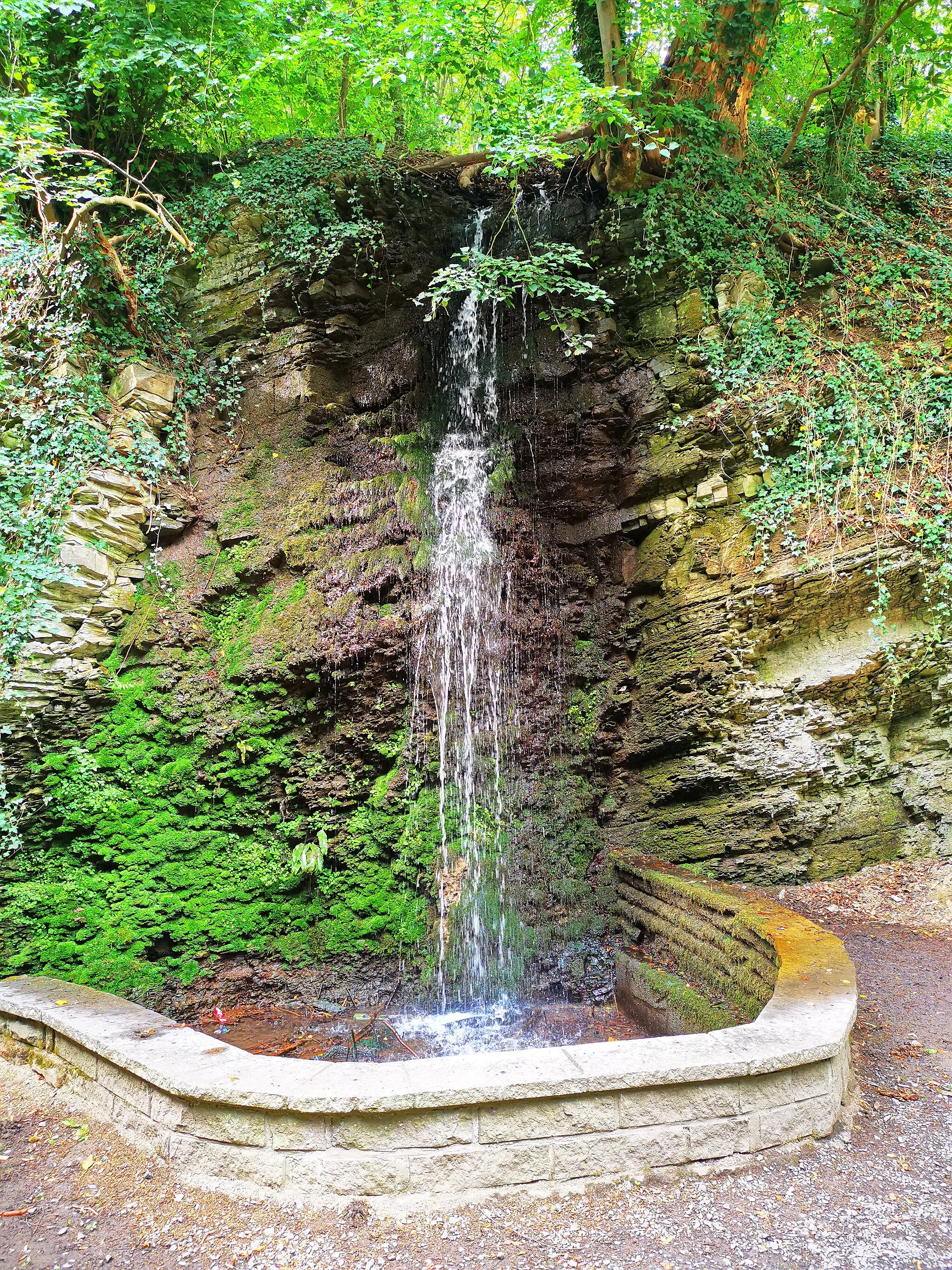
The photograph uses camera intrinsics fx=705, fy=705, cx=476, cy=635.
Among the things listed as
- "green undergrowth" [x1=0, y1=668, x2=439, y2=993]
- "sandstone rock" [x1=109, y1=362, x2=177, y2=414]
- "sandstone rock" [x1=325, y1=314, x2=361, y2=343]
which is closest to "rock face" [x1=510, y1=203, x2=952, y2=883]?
"green undergrowth" [x1=0, y1=668, x2=439, y2=993]

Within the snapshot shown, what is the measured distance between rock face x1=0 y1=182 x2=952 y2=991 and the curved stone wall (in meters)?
2.83

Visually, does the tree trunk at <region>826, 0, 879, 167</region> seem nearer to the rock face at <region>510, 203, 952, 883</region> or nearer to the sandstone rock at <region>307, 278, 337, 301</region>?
the rock face at <region>510, 203, 952, 883</region>

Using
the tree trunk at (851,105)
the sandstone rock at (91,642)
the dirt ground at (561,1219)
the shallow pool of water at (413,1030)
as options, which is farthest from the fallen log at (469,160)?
the dirt ground at (561,1219)

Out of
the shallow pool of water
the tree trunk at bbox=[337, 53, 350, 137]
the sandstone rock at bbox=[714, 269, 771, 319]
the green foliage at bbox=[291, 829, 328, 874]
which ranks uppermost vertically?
the tree trunk at bbox=[337, 53, 350, 137]

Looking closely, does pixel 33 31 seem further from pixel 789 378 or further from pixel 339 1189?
pixel 339 1189

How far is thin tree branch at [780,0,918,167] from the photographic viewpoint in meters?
7.05

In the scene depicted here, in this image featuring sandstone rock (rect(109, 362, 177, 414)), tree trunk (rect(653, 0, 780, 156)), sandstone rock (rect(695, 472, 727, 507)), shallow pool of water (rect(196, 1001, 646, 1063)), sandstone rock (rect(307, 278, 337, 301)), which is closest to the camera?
shallow pool of water (rect(196, 1001, 646, 1063))

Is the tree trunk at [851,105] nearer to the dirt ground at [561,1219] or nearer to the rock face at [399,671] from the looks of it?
the rock face at [399,671]

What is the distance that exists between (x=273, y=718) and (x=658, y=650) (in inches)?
142

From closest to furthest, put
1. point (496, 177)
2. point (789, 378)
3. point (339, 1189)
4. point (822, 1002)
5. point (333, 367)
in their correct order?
point (339, 1189), point (822, 1002), point (789, 378), point (333, 367), point (496, 177)

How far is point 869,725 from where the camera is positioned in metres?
5.86

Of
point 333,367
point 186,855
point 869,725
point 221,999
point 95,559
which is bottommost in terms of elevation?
point 221,999

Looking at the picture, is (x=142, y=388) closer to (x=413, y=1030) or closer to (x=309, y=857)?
(x=309, y=857)

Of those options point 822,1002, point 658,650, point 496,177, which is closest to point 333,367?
point 496,177
